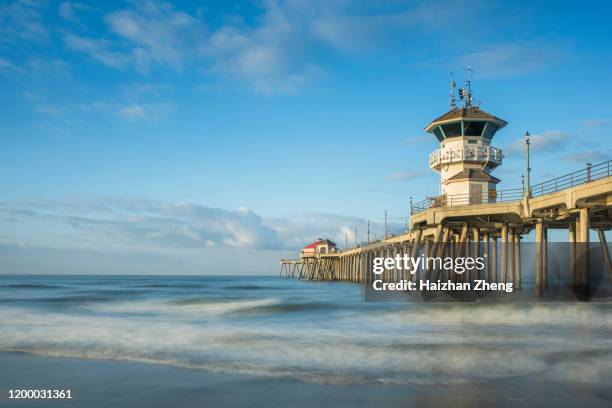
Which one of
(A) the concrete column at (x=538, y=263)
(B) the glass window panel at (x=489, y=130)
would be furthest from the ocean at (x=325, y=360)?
(B) the glass window panel at (x=489, y=130)

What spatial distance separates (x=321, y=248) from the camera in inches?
3647

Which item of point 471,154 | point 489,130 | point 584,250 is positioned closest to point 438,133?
point 471,154

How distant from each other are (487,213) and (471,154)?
332 inches

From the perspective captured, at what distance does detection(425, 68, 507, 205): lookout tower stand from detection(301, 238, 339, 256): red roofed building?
181 feet

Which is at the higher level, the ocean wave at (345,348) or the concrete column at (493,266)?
the concrete column at (493,266)

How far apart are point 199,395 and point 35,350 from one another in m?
6.70

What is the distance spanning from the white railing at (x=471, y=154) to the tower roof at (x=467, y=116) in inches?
69.8

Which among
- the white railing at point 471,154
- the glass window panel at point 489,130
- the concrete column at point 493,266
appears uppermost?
the glass window panel at point 489,130

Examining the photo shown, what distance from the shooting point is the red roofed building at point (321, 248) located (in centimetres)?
9181

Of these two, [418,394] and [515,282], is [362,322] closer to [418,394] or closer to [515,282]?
[418,394]

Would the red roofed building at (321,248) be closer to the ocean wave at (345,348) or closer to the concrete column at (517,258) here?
the concrete column at (517,258)
